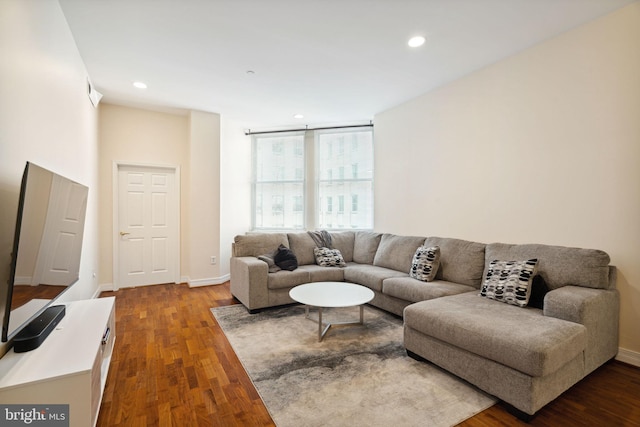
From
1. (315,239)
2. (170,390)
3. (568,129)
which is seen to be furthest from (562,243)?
(170,390)

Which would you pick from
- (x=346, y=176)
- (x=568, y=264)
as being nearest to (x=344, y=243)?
(x=346, y=176)

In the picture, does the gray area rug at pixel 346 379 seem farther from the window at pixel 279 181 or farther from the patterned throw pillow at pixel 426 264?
the window at pixel 279 181

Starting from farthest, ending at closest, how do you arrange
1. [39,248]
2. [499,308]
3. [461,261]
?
[461,261]
[499,308]
[39,248]

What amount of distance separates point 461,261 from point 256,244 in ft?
8.64

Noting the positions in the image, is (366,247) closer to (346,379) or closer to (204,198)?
(346,379)

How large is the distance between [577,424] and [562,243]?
1.54 m

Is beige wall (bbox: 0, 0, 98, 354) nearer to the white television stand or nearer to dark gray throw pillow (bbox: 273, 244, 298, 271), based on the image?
the white television stand

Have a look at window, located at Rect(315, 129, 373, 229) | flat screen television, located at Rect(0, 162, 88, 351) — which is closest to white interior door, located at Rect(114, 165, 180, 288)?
window, located at Rect(315, 129, 373, 229)

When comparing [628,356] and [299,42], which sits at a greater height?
[299,42]

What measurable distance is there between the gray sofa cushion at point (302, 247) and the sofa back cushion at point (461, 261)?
1.78 meters

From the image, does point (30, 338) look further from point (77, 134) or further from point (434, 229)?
point (434, 229)

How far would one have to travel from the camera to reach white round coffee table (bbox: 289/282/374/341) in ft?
9.05

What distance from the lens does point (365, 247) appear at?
450 centimetres

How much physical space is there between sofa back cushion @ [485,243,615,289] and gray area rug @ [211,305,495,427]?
1.20m
